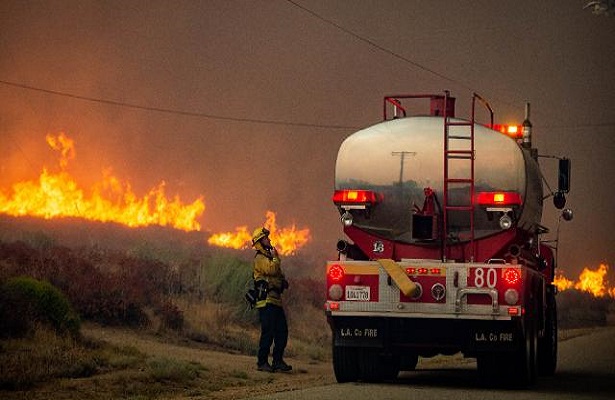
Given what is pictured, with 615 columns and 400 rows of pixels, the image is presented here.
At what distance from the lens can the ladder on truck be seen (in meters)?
17.6

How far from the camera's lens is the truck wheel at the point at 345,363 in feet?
58.6

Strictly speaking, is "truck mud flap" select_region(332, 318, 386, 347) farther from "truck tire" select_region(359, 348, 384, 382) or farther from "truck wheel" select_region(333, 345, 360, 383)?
"truck tire" select_region(359, 348, 384, 382)

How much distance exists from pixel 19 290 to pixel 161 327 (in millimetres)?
4966

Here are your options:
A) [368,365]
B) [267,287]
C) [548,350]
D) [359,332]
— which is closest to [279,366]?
[267,287]

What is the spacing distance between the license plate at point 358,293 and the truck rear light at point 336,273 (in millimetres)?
192

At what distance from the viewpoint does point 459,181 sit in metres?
17.6

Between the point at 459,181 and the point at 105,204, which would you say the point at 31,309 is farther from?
the point at 105,204

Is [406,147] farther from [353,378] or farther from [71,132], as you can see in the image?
[71,132]

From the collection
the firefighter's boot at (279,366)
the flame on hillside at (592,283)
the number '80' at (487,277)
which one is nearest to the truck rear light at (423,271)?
the number '80' at (487,277)

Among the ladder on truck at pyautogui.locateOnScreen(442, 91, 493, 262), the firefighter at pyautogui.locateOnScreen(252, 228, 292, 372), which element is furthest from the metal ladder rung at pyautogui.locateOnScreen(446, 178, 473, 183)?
the firefighter at pyautogui.locateOnScreen(252, 228, 292, 372)

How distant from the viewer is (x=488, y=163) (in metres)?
17.6

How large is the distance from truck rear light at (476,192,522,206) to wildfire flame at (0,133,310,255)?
40.8 metres

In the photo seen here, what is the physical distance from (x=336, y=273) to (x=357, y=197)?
1198mm

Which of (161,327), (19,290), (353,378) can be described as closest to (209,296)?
(161,327)
